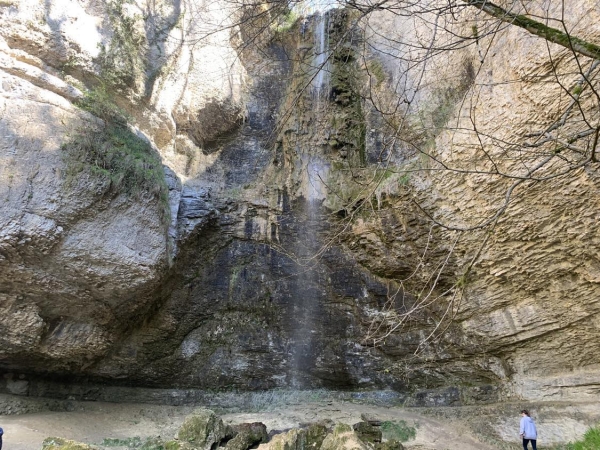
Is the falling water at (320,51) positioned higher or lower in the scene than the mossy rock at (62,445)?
higher

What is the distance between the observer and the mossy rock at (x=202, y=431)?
21.1ft

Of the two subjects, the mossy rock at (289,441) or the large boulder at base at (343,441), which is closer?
the large boulder at base at (343,441)

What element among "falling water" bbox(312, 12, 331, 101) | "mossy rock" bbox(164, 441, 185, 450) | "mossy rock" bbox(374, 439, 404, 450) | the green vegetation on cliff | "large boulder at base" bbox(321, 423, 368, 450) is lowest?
"mossy rock" bbox(374, 439, 404, 450)

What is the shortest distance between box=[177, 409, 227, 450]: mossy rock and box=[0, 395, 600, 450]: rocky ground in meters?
0.94

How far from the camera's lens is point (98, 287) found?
Answer: 7.34m

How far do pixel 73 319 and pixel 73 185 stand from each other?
8.09ft

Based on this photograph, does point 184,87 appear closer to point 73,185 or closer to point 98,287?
point 73,185

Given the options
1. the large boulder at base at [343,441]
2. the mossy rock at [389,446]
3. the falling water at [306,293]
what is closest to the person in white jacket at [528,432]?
the mossy rock at [389,446]

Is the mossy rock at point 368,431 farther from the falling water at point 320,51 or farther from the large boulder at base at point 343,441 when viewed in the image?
the falling water at point 320,51

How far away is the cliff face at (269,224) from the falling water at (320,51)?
0.09 meters

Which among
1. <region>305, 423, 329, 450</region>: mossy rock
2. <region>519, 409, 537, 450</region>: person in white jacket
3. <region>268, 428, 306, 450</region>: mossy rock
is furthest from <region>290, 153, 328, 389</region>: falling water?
<region>519, 409, 537, 450</region>: person in white jacket

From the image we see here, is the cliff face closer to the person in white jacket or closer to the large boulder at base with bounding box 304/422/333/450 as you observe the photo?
the person in white jacket

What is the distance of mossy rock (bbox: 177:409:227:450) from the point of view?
21.1 feet

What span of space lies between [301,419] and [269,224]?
4082 millimetres
